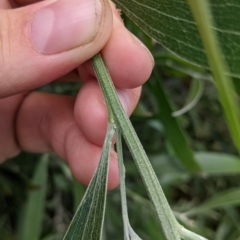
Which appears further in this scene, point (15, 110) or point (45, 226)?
point (45, 226)

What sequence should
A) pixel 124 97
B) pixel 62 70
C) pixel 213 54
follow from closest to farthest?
pixel 213 54 < pixel 62 70 < pixel 124 97

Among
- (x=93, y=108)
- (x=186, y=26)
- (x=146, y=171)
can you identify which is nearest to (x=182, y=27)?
(x=186, y=26)

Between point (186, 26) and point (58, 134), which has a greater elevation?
point (186, 26)

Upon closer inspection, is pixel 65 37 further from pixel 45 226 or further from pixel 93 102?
pixel 45 226

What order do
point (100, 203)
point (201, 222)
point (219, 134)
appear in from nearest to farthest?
1. point (100, 203)
2. point (201, 222)
3. point (219, 134)

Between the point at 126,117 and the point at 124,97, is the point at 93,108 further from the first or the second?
the point at 126,117

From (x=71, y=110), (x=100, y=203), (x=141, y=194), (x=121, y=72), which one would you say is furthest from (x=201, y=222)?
(x=100, y=203)

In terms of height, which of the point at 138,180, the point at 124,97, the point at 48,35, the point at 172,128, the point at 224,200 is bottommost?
the point at 138,180
